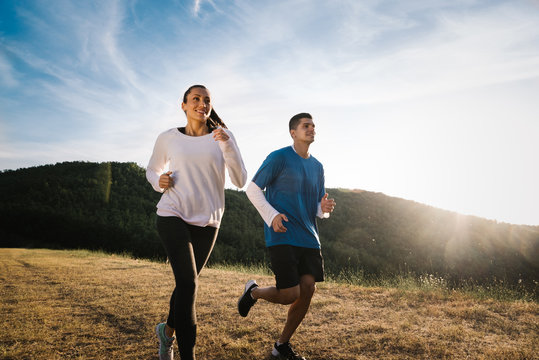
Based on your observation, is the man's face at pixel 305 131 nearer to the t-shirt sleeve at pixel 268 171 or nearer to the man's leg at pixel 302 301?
the t-shirt sleeve at pixel 268 171

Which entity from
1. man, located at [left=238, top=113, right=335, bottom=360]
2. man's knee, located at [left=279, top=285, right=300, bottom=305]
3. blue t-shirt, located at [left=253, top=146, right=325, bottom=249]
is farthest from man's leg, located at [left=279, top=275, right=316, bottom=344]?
blue t-shirt, located at [left=253, top=146, right=325, bottom=249]

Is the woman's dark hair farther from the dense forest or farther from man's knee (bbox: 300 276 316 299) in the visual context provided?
the dense forest

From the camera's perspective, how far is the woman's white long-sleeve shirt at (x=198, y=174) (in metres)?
3.20

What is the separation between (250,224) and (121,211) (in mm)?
11722

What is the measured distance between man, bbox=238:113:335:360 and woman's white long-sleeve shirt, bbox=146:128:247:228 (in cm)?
40

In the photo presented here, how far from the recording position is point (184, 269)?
116 inches

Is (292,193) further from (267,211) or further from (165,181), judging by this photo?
(165,181)

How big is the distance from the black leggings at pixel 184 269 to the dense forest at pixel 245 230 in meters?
21.3

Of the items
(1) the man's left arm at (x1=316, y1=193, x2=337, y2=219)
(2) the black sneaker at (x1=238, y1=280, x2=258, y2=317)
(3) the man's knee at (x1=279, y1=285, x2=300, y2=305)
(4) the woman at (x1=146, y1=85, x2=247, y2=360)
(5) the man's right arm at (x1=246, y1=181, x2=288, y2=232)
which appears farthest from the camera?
(2) the black sneaker at (x1=238, y1=280, x2=258, y2=317)

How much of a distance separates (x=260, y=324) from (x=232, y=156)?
2.95 meters

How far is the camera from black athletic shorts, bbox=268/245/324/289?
3.42 m

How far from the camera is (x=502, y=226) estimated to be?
1496 inches

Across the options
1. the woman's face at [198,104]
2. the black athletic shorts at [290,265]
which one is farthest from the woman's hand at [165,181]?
the black athletic shorts at [290,265]

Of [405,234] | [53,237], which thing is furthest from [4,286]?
[405,234]
